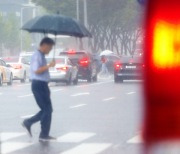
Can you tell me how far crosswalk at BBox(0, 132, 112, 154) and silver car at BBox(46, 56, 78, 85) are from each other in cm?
2439

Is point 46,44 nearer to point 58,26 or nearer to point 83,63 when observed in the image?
point 58,26

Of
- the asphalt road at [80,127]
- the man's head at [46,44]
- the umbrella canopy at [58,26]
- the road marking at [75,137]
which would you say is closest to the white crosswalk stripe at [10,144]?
the asphalt road at [80,127]

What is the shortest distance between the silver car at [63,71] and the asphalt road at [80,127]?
12364 millimetres

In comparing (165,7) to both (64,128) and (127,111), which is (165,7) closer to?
(64,128)

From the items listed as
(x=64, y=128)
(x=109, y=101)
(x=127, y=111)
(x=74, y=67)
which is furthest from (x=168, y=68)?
(x=74, y=67)

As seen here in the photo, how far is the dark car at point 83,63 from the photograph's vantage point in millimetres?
45750

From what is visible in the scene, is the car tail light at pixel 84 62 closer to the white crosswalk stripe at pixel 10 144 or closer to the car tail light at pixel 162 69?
the white crosswalk stripe at pixel 10 144

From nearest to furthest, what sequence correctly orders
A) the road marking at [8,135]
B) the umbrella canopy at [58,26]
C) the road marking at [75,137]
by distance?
the road marking at [75,137]
the road marking at [8,135]
the umbrella canopy at [58,26]

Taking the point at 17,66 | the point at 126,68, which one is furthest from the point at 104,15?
the point at 126,68

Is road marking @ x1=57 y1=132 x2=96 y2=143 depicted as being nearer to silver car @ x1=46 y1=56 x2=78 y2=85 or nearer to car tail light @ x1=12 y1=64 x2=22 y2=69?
silver car @ x1=46 y1=56 x2=78 y2=85

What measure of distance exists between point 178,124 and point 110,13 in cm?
6641

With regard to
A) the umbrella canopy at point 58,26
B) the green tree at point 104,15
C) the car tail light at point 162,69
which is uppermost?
the green tree at point 104,15

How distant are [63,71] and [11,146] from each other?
89.1 feet

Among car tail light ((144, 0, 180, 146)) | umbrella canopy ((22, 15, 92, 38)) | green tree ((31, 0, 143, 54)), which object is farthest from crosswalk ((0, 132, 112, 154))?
green tree ((31, 0, 143, 54))
